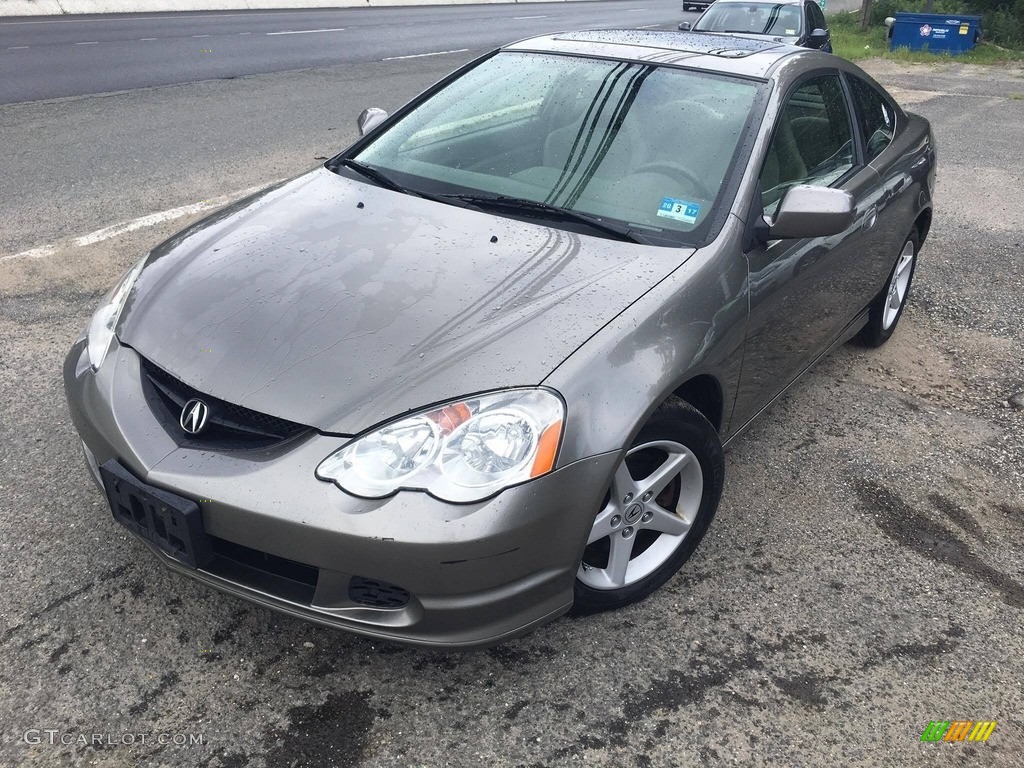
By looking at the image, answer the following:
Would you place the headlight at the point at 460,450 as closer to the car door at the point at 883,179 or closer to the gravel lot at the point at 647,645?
the gravel lot at the point at 647,645

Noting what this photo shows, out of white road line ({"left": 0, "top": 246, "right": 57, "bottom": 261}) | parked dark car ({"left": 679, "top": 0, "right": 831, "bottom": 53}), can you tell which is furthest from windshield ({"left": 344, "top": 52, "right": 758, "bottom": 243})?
parked dark car ({"left": 679, "top": 0, "right": 831, "bottom": 53})

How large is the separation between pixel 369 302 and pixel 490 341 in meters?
0.41

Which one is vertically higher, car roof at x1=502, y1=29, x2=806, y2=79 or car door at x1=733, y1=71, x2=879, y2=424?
car roof at x1=502, y1=29, x2=806, y2=79

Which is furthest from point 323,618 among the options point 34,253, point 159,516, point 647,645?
point 34,253

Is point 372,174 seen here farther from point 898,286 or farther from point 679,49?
point 898,286

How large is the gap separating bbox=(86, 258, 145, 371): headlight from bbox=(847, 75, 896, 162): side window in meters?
3.12

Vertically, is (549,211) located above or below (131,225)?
above

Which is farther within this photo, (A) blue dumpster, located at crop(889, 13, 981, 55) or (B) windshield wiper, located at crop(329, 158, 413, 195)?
(A) blue dumpster, located at crop(889, 13, 981, 55)

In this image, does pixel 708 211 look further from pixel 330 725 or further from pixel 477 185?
pixel 330 725

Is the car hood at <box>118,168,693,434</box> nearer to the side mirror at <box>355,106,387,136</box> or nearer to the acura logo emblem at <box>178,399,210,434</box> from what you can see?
the acura logo emblem at <box>178,399,210,434</box>

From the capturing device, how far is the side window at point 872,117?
392cm

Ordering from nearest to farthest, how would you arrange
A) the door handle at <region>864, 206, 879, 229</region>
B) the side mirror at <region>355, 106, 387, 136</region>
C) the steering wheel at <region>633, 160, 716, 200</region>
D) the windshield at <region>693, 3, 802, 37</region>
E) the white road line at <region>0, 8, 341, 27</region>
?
the steering wheel at <region>633, 160, 716, 200</region>, the door handle at <region>864, 206, 879, 229</region>, the side mirror at <region>355, 106, 387, 136</region>, the windshield at <region>693, 3, 802, 37</region>, the white road line at <region>0, 8, 341, 27</region>

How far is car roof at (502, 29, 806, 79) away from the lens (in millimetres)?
3303

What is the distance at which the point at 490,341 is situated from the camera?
2285 mm
